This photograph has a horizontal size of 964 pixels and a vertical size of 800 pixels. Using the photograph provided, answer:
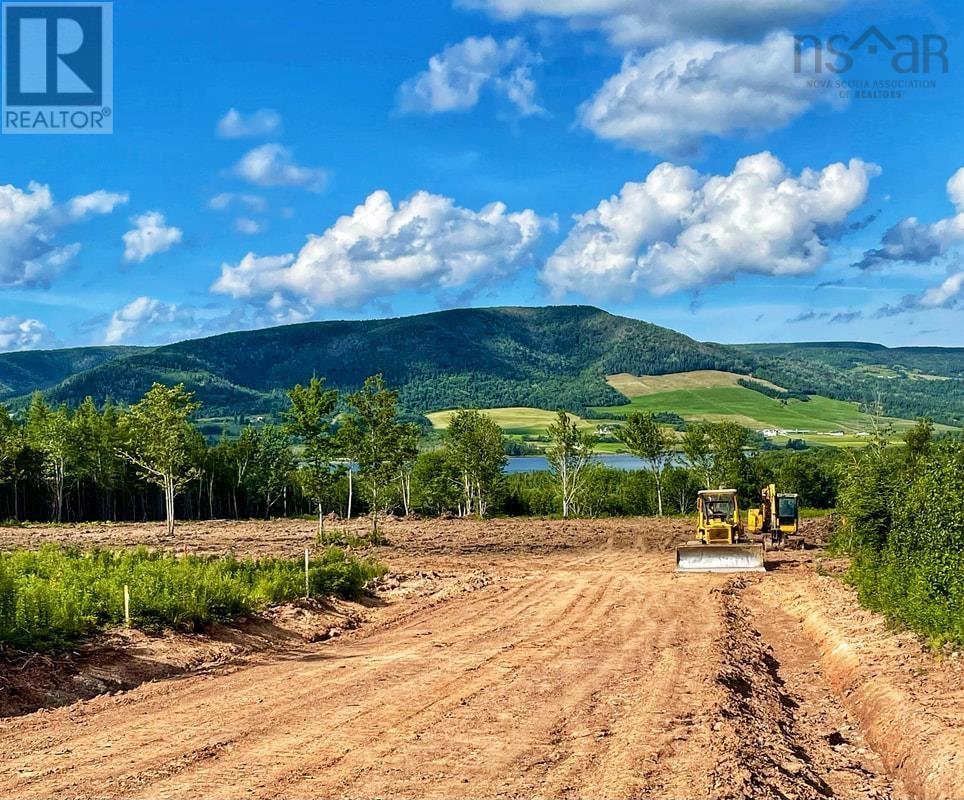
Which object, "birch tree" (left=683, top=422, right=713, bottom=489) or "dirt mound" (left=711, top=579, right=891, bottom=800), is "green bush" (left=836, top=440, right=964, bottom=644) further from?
"birch tree" (left=683, top=422, right=713, bottom=489)

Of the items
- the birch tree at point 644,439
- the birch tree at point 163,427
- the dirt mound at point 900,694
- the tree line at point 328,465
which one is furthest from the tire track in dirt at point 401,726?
the birch tree at point 644,439

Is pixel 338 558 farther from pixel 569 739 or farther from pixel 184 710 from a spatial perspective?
pixel 569 739

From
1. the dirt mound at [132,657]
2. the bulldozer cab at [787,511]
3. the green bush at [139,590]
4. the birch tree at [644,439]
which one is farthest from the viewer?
the birch tree at [644,439]

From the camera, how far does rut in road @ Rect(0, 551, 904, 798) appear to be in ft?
28.1

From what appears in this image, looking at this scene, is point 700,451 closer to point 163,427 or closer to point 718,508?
point 718,508

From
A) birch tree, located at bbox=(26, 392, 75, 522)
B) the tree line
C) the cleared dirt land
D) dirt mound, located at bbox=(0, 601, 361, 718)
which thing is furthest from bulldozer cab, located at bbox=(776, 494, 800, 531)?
birch tree, located at bbox=(26, 392, 75, 522)

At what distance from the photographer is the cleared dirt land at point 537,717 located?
872 centimetres

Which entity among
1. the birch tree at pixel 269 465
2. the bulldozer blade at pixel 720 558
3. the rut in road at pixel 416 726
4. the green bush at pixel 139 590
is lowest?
the bulldozer blade at pixel 720 558

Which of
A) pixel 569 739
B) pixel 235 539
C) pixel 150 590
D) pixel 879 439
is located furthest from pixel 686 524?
pixel 569 739

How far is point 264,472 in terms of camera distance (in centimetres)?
8894

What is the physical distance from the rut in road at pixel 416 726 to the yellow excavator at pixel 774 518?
74.7 ft

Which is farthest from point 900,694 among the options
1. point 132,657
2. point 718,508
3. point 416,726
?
point 718,508

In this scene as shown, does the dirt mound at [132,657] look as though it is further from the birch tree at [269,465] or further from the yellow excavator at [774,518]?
the birch tree at [269,465]

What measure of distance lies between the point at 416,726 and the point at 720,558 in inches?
885
